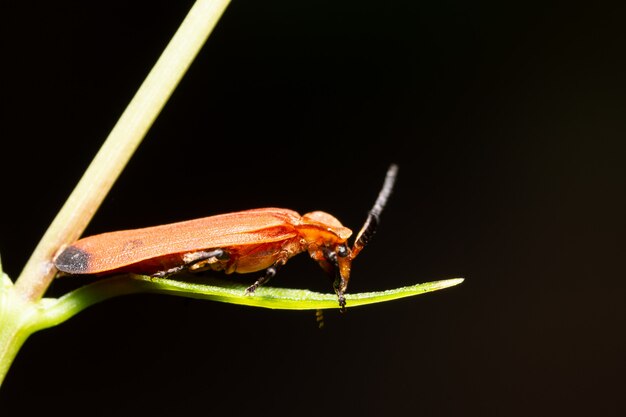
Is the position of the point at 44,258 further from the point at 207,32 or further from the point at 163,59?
the point at 207,32

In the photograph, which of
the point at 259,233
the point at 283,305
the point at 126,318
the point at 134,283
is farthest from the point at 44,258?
the point at 126,318

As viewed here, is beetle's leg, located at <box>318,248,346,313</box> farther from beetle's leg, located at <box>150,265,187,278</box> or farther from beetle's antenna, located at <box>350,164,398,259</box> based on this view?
beetle's leg, located at <box>150,265,187,278</box>

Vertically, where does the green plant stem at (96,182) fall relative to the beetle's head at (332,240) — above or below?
below

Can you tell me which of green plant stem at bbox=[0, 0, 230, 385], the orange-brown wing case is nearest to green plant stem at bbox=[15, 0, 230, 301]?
green plant stem at bbox=[0, 0, 230, 385]

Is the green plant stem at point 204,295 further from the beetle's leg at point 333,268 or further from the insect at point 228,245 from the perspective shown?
the beetle's leg at point 333,268

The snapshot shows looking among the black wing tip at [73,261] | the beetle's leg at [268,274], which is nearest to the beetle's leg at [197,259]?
the beetle's leg at [268,274]

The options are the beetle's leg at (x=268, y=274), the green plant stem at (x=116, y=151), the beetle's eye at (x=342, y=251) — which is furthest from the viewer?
the beetle's eye at (x=342, y=251)

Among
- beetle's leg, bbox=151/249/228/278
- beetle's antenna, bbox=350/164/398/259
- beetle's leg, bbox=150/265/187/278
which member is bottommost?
beetle's leg, bbox=150/265/187/278

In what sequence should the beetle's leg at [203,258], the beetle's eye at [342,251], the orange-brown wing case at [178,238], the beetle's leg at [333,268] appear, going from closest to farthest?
1. the orange-brown wing case at [178,238]
2. the beetle's leg at [203,258]
3. the beetle's leg at [333,268]
4. the beetle's eye at [342,251]
